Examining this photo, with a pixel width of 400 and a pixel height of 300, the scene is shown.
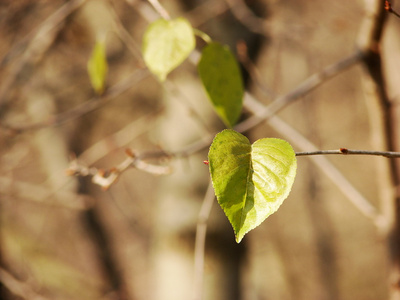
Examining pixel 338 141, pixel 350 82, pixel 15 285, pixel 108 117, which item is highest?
pixel 15 285

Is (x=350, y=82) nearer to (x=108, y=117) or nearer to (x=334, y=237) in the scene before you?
(x=334, y=237)

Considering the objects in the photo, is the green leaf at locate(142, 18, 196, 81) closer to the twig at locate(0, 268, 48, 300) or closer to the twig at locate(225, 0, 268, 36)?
the twig at locate(225, 0, 268, 36)

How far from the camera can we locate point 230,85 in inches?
18.3

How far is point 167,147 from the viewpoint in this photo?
124 cm

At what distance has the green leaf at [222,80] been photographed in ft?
1.51

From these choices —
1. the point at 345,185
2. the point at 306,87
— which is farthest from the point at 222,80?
the point at 345,185

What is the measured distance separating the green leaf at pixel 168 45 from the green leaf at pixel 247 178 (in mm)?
164

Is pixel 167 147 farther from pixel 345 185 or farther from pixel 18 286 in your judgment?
pixel 18 286

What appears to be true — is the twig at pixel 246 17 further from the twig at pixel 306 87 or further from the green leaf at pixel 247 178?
the green leaf at pixel 247 178

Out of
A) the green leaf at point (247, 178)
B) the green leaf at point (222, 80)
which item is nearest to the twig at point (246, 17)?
the green leaf at point (222, 80)

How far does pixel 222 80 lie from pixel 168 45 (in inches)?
3.2

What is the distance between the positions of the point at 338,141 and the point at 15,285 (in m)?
3.41

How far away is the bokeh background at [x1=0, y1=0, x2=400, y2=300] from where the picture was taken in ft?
3.76

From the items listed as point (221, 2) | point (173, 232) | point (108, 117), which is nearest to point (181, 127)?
point (173, 232)
